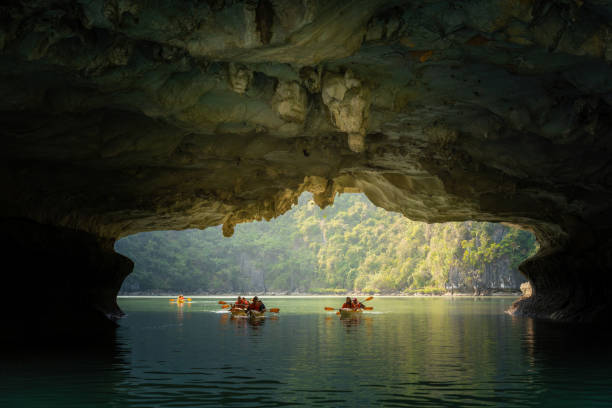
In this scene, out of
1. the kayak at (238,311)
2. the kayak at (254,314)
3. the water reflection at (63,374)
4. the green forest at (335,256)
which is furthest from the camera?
the green forest at (335,256)

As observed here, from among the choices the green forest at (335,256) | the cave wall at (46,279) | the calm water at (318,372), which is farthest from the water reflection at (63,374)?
the green forest at (335,256)

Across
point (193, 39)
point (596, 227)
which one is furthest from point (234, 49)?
point (596, 227)

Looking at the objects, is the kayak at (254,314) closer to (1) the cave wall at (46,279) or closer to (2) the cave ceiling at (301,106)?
(2) the cave ceiling at (301,106)

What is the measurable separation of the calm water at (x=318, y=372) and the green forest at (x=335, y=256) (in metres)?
64.1

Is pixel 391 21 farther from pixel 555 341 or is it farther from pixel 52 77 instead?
pixel 555 341

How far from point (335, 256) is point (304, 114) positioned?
13475cm

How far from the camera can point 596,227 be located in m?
19.4

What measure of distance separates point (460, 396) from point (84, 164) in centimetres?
1187

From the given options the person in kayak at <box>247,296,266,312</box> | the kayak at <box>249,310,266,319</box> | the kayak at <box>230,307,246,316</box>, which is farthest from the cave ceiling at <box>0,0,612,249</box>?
the kayak at <box>230,307,246,316</box>

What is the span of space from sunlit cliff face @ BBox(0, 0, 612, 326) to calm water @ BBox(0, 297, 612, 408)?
463cm

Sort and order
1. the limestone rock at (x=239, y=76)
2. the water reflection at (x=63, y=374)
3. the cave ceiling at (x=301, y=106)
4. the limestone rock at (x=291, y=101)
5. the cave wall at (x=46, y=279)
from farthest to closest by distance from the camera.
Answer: the cave wall at (x=46, y=279) < the limestone rock at (x=291, y=101) < the limestone rock at (x=239, y=76) < the cave ceiling at (x=301, y=106) < the water reflection at (x=63, y=374)

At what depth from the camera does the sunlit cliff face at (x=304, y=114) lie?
8008 mm

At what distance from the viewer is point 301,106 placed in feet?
36.8

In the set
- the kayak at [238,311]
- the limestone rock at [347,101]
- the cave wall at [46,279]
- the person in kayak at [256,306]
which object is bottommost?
the kayak at [238,311]
